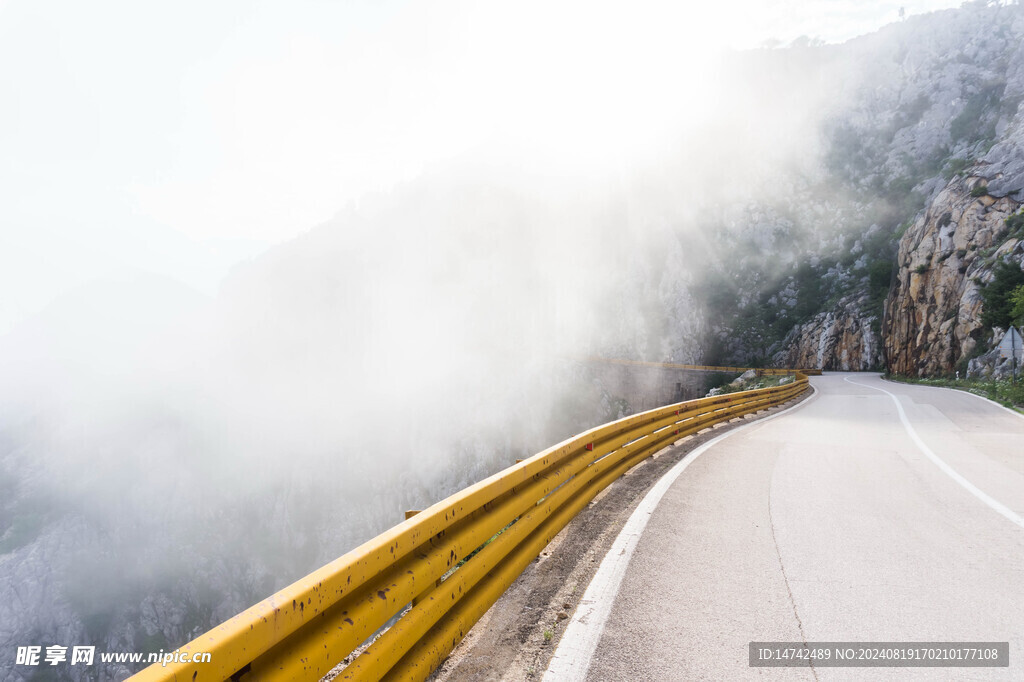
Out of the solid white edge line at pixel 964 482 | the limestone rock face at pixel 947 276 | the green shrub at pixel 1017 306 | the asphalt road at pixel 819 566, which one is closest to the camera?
the asphalt road at pixel 819 566

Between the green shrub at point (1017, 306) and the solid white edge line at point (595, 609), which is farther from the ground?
the green shrub at point (1017, 306)

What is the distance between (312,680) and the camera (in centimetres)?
156

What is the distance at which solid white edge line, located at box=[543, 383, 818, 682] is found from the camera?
7.78ft

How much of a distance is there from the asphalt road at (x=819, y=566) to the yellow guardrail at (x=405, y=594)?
0.81m

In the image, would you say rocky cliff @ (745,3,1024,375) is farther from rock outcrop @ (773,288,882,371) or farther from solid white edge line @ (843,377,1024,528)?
solid white edge line @ (843,377,1024,528)

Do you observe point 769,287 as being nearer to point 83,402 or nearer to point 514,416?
point 514,416

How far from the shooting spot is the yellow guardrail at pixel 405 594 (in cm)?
138

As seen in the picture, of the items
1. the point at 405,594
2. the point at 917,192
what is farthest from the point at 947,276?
the point at 405,594

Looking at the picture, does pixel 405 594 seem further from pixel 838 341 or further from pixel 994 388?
pixel 838 341

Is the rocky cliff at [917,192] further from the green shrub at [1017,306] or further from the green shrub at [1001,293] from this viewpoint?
the green shrub at [1017,306]

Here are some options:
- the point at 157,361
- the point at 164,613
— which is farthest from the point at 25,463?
the point at 164,613

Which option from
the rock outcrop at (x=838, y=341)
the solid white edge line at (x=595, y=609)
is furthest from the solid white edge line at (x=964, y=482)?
the rock outcrop at (x=838, y=341)

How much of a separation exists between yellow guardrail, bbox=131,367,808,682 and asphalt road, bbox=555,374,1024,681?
2.65 ft

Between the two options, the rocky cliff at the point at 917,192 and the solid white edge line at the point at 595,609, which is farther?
the rocky cliff at the point at 917,192
